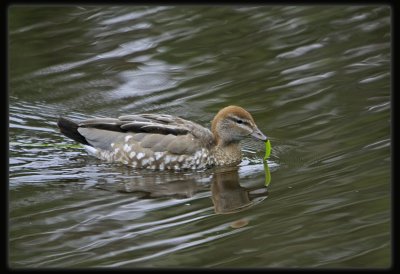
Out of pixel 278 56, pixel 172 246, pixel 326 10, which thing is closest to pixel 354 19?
pixel 326 10

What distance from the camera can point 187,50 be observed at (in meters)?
14.6

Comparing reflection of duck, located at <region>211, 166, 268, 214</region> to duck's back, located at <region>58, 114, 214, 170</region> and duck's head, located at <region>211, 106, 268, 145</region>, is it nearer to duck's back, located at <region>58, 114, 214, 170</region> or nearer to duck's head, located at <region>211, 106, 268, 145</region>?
duck's back, located at <region>58, 114, 214, 170</region>

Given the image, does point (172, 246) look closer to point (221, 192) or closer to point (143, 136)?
point (221, 192)

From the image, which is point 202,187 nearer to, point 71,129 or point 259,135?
point 259,135

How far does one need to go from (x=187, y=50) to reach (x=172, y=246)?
686 centimetres

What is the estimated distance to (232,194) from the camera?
387 inches

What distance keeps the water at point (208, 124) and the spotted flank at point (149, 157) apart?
21 cm

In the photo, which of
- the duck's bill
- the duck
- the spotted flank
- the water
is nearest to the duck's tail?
the duck

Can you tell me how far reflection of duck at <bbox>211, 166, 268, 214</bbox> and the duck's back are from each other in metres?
0.60

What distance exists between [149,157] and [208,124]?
1.58m

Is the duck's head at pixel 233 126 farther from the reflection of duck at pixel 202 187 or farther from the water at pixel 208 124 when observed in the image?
the reflection of duck at pixel 202 187

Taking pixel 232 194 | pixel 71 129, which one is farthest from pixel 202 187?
pixel 71 129

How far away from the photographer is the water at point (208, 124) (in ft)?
26.9

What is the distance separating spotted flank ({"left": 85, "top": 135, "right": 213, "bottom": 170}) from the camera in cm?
1104
